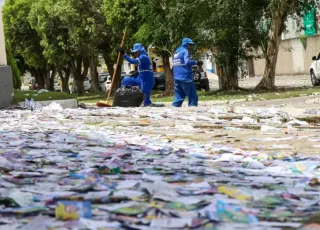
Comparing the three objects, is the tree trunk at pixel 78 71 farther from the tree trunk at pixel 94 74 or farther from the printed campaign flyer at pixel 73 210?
the printed campaign flyer at pixel 73 210

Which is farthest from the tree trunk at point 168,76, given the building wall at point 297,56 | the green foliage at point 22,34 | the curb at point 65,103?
the green foliage at point 22,34

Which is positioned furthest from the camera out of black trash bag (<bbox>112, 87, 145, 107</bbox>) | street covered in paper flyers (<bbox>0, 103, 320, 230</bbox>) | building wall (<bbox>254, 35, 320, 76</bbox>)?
building wall (<bbox>254, 35, 320, 76</bbox>)

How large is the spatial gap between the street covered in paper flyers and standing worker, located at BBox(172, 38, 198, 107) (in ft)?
21.0

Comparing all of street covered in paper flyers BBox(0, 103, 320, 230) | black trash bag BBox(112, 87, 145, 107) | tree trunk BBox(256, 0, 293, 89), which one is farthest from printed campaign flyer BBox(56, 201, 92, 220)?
tree trunk BBox(256, 0, 293, 89)

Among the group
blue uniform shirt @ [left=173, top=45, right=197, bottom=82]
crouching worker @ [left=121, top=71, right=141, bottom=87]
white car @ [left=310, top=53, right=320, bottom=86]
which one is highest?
blue uniform shirt @ [left=173, top=45, right=197, bottom=82]

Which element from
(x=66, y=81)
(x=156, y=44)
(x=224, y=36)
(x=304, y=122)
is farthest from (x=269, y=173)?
(x=66, y=81)

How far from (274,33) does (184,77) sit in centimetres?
915

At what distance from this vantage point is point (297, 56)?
4844cm

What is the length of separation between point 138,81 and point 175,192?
12.6m

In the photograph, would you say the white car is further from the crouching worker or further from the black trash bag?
the black trash bag

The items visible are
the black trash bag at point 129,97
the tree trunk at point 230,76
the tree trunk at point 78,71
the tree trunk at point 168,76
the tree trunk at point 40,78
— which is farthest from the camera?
the tree trunk at point 40,78

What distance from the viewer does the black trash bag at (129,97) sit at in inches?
603

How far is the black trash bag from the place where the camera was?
15320 mm

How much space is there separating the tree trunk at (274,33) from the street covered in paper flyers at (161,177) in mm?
14820
